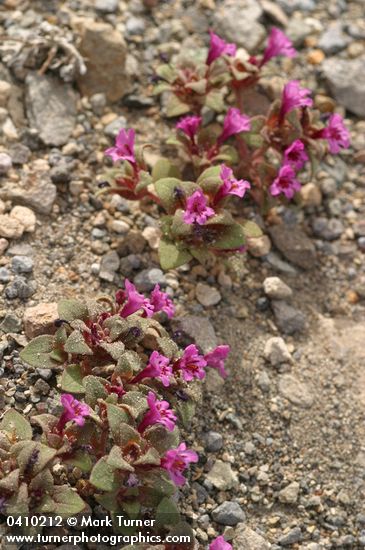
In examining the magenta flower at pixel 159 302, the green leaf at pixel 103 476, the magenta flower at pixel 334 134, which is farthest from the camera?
the magenta flower at pixel 334 134

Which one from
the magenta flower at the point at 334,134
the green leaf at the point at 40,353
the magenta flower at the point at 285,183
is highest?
the magenta flower at the point at 334,134

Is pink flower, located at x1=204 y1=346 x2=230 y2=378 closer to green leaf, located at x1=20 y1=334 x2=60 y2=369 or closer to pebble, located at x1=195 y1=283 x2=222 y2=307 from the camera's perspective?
pebble, located at x1=195 y1=283 x2=222 y2=307

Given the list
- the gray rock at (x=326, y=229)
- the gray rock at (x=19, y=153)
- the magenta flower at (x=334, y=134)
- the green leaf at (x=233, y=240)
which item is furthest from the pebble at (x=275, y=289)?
the gray rock at (x=19, y=153)

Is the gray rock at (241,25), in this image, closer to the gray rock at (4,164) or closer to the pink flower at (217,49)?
the pink flower at (217,49)

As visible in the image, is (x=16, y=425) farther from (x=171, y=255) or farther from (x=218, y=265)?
(x=218, y=265)

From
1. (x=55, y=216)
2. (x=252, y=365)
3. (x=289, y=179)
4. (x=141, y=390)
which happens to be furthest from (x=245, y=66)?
(x=141, y=390)

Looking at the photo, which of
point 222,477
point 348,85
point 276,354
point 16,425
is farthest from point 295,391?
point 348,85
